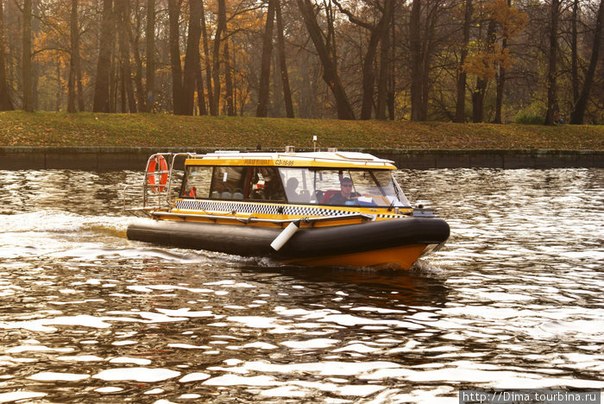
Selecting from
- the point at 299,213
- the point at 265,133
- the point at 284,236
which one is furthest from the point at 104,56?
the point at 284,236

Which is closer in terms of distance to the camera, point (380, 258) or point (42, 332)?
point (42, 332)

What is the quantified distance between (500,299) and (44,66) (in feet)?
236

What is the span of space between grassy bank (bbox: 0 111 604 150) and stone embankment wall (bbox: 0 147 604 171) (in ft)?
6.83

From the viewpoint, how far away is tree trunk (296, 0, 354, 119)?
182ft

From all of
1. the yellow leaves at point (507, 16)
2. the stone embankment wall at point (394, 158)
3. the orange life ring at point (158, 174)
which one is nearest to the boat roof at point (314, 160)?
the orange life ring at point (158, 174)

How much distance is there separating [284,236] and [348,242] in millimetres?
1131

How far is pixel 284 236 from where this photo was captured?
16906mm

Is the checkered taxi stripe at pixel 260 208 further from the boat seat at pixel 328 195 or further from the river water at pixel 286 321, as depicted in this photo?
the river water at pixel 286 321

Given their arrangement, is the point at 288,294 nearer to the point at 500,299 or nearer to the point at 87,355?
the point at 500,299

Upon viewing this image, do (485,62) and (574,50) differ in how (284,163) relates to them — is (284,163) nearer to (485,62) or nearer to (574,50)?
(485,62)

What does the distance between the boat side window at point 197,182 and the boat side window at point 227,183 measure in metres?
0.23

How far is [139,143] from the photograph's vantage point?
46.4m

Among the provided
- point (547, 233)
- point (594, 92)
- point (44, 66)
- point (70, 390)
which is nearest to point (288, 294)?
point (70, 390)

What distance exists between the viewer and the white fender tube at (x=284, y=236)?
55.4 feet
